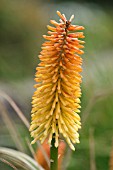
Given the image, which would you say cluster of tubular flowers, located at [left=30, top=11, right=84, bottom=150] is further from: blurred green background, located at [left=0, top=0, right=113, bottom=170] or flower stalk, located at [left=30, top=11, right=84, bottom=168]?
blurred green background, located at [left=0, top=0, right=113, bottom=170]

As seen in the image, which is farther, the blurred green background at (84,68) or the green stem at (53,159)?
the blurred green background at (84,68)

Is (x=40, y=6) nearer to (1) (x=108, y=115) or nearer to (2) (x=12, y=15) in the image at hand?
(2) (x=12, y=15)

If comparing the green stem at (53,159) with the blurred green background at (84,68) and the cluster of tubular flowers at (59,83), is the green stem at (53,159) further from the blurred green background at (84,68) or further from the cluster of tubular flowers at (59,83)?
the blurred green background at (84,68)

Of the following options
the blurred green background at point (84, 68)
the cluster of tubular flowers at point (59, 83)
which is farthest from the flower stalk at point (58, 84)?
the blurred green background at point (84, 68)

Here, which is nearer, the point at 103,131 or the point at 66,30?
the point at 66,30

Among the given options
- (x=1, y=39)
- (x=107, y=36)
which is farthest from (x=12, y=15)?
(x=107, y=36)

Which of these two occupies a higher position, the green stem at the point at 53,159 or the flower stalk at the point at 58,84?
the flower stalk at the point at 58,84

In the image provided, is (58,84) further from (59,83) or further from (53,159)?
(53,159)
